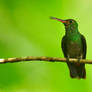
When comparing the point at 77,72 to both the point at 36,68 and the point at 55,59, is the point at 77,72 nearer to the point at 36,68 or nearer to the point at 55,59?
the point at 36,68

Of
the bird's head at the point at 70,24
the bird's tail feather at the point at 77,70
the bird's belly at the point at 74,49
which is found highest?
the bird's head at the point at 70,24

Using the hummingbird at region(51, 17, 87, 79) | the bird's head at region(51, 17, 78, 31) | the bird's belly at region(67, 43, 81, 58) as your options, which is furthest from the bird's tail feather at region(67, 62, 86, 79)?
the bird's head at region(51, 17, 78, 31)

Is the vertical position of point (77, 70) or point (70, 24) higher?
point (70, 24)

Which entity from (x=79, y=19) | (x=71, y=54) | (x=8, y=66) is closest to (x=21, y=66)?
(x=8, y=66)

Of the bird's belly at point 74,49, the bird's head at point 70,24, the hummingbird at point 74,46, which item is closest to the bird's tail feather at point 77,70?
the hummingbird at point 74,46

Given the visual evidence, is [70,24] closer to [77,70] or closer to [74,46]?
[74,46]

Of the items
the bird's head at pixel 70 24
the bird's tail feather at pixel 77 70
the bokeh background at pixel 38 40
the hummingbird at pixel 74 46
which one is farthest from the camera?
the bird's head at pixel 70 24

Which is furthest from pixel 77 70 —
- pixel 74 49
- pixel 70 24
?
pixel 70 24

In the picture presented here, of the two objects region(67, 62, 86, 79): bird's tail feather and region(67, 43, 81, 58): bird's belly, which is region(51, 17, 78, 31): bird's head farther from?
region(67, 62, 86, 79): bird's tail feather

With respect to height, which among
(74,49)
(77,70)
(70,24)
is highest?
(70,24)

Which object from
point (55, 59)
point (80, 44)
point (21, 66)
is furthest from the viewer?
point (80, 44)

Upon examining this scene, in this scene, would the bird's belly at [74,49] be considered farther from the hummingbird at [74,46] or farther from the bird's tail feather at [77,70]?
the bird's tail feather at [77,70]
